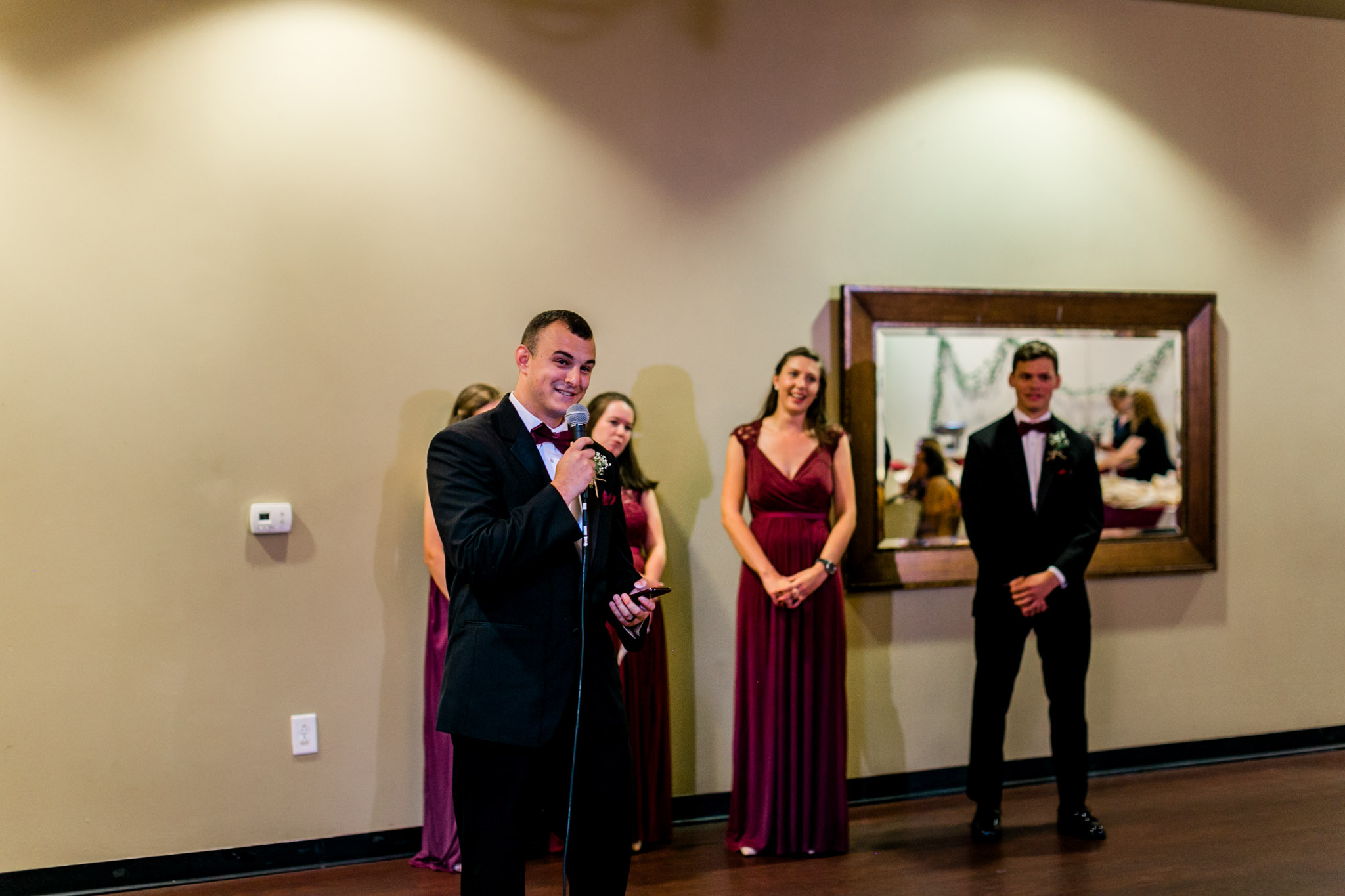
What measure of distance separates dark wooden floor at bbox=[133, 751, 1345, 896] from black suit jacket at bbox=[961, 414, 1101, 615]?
0.94 m

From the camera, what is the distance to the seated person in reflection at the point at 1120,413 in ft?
16.5

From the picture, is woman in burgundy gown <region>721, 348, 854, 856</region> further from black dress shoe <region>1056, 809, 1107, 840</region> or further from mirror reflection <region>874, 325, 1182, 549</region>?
black dress shoe <region>1056, 809, 1107, 840</region>

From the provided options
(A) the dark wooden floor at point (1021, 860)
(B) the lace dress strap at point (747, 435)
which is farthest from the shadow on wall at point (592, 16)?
(A) the dark wooden floor at point (1021, 860)

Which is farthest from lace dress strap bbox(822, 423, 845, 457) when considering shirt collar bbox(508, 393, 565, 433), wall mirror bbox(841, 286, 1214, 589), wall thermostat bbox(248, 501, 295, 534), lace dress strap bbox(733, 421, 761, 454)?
wall thermostat bbox(248, 501, 295, 534)

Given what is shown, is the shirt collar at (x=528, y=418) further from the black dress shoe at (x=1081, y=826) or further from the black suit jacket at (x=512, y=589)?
the black dress shoe at (x=1081, y=826)

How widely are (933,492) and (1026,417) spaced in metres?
0.66

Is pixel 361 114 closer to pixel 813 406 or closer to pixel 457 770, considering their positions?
pixel 813 406

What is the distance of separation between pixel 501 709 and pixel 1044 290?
12.2ft

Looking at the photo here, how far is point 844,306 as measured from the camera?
4617mm

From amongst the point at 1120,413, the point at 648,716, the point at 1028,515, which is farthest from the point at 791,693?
the point at 1120,413

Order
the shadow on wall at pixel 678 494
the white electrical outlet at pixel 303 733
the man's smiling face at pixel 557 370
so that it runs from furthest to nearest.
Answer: the shadow on wall at pixel 678 494
the white electrical outlet at pixel 303 733
the man's smiling face at pixel 557 370

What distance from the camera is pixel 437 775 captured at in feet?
12.9

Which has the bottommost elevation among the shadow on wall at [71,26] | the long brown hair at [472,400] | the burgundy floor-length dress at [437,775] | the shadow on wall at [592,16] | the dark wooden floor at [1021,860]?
the dark wooden floor at [1021,860]

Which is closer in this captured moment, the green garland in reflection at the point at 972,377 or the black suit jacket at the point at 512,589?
the black suit jacket at the point at 512,589
